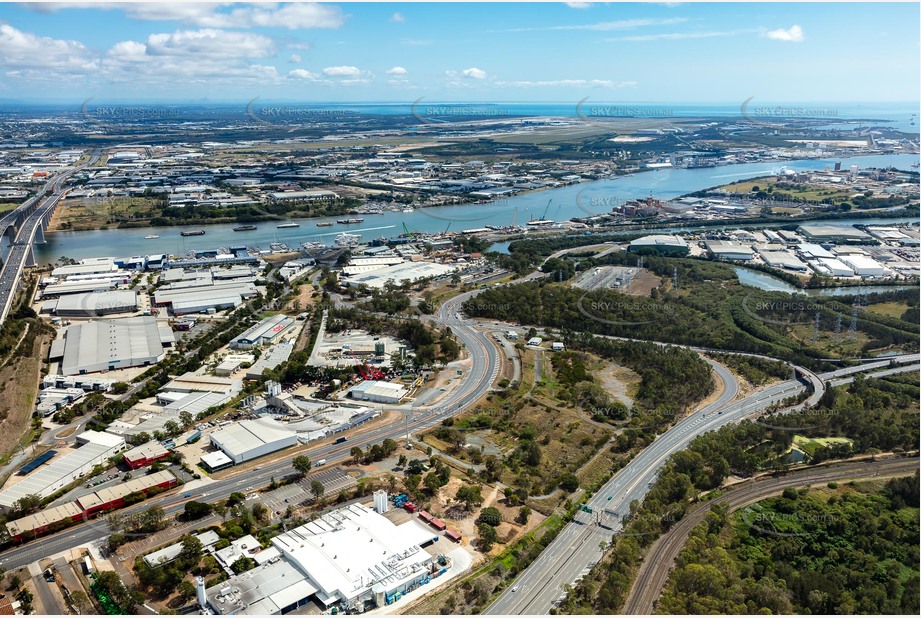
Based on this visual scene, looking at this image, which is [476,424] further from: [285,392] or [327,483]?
[285,392]

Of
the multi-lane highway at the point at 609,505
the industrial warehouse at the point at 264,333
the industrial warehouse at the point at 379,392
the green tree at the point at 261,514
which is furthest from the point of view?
the industrial warehouse at the point at 264,333

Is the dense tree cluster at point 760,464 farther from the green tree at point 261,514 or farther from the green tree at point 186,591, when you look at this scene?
the green tree at point 186,591

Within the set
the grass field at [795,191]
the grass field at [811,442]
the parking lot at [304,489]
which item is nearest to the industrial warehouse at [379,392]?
the parking lot at [304,489]

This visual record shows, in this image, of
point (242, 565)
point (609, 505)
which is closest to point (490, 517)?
point (609, 505)

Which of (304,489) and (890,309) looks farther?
(890,309)

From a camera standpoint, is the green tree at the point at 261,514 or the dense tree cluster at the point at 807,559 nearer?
the dense tree cluster at the point at 807,559

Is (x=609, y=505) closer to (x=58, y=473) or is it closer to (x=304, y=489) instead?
(x=304, y=489)

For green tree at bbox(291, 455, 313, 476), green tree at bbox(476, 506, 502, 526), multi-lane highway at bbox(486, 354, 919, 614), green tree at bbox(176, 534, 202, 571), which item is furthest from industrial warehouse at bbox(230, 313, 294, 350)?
multi-lane highway at bbox(486, 354, 919, 614)
